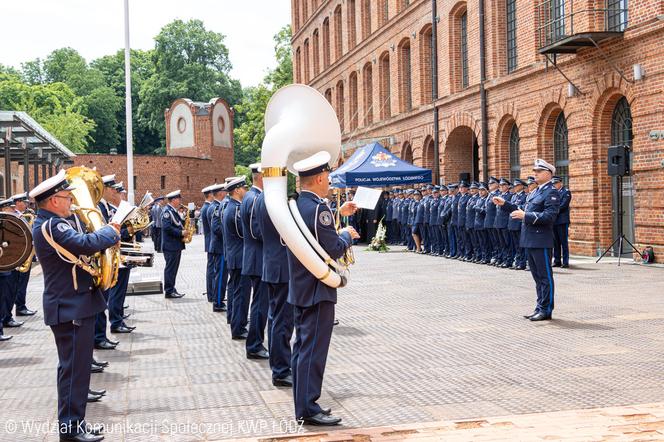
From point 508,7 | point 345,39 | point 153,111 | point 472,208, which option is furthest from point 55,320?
point 153,111

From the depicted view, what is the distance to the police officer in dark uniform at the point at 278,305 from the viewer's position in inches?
280

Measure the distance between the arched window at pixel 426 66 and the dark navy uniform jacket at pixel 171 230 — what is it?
18425 millimetres

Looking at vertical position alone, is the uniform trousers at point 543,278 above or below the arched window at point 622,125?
below

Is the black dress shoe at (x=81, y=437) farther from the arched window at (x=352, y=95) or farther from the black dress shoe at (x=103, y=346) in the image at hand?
the arched window at (x=352, y=95)

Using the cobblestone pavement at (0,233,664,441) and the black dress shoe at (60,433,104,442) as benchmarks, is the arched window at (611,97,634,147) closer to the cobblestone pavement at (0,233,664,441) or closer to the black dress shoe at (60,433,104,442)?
the cobblestone pavement at (0,233,664,441)

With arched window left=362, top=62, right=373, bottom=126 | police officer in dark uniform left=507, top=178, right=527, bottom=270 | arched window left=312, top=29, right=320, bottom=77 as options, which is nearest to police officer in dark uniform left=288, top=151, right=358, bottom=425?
police officer in dark uniform left=507, top=178, right=527, bottom=270

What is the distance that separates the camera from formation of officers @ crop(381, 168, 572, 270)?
1700 centimetres

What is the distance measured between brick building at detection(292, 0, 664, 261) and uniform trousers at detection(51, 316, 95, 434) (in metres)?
14.1

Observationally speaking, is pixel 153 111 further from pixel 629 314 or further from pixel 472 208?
pixel 629 314

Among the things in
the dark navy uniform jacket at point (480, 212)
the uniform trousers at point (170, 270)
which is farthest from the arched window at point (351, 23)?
the uniform trousers at point (170, 270)

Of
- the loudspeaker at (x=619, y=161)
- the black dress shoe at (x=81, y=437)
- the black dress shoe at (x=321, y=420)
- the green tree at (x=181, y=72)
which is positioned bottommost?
the black dress shoe at (x=81, y=437)

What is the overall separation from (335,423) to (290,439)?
431 millimetres

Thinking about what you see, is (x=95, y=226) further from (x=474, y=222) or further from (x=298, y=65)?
(x=298, y=65)

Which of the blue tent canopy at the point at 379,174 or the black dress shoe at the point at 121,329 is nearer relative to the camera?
the black dress shoe at the point at 121,329
